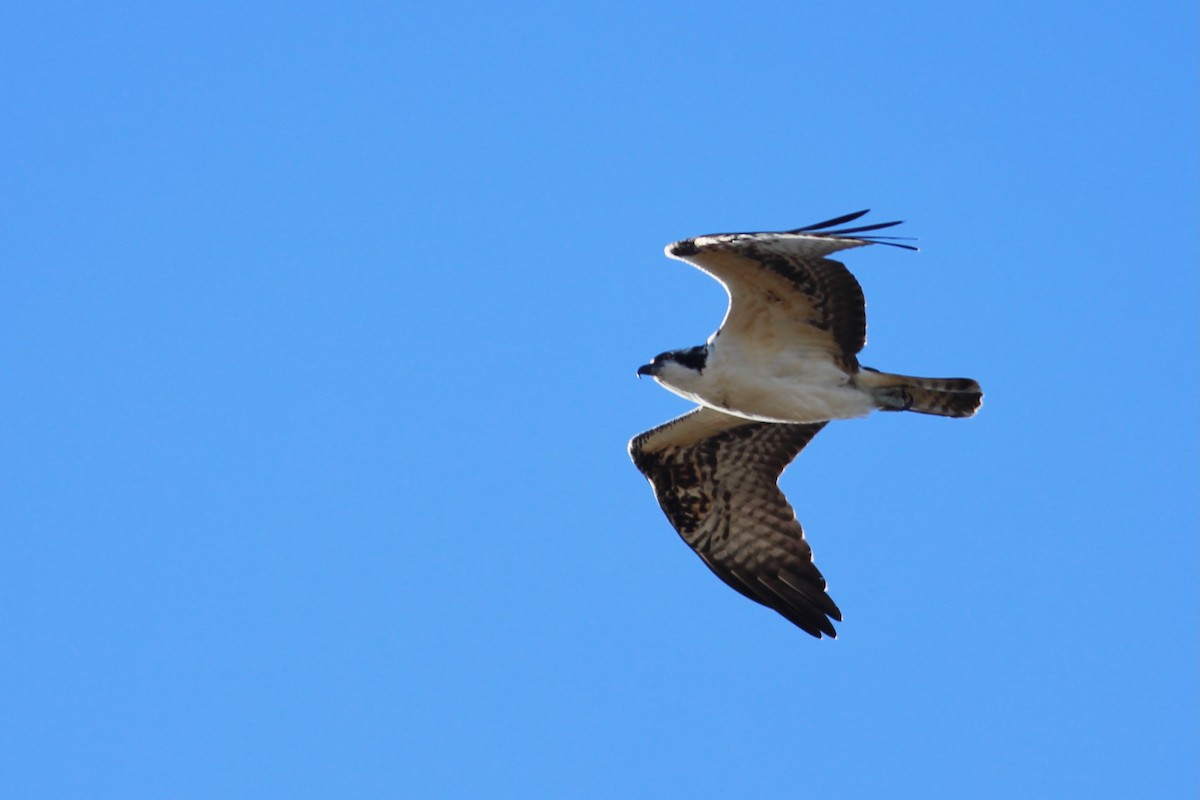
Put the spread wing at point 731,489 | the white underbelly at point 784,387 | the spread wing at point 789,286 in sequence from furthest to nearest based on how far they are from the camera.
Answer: the spread wing at point 731,489 → the white underbelly at point 784,387 → the spread wing at point 789,286

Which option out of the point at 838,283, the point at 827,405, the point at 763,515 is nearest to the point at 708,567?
the point at 763,515

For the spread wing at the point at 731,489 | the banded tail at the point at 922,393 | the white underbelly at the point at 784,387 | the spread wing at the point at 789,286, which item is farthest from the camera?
the spread wing at the point at 731,489

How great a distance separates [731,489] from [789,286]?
232 cm

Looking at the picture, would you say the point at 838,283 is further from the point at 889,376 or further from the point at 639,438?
the point at 639,438

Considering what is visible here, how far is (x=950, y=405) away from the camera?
11.5 metres

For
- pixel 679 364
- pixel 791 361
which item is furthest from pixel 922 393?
pixel 679 364

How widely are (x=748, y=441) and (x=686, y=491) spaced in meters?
0.65

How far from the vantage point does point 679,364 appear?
11.7 meters

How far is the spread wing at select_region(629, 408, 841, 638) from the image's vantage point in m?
12.6

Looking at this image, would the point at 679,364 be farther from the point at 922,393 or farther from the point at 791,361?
the point at 922,393

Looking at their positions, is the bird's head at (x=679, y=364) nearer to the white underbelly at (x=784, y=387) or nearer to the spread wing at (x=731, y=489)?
the white underbelly at (x=784, y=387)

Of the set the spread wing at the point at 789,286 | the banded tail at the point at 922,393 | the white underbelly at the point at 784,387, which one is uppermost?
the spread wing at the point at 789,286

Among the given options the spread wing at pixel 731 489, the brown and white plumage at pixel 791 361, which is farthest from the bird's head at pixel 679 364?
the spread wing at pixel 731 489

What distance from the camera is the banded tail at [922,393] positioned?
1142 centimetres
